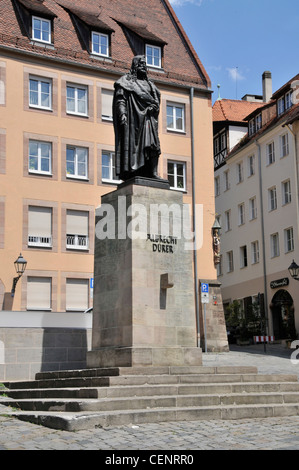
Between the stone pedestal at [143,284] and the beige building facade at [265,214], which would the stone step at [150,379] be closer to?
the stone pedestal at [143,284]

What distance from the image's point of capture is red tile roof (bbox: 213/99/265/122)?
177 ft

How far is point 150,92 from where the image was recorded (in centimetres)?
1597

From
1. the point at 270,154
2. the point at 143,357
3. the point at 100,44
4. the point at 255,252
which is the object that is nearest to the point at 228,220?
the point at 255,252

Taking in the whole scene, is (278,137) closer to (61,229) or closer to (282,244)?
(282,244)

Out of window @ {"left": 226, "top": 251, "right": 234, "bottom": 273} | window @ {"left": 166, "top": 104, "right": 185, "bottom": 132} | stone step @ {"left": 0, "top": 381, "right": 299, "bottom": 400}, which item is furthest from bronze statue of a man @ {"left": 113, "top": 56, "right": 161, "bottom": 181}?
window @ {"left": 226, "top": 251, "right": 234, "bottom": 273}

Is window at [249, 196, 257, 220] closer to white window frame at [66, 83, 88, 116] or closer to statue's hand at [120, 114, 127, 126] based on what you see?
white window frame at [66, 83, 88, 116]

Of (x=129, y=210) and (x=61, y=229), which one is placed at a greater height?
(x=61, y=229)

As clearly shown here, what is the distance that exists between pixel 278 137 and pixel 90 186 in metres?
15.4

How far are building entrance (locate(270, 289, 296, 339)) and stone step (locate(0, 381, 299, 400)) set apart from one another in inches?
1130

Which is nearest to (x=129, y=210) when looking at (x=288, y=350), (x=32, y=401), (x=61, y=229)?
(x=32, y=401)

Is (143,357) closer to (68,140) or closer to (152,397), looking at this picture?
(152,397)
